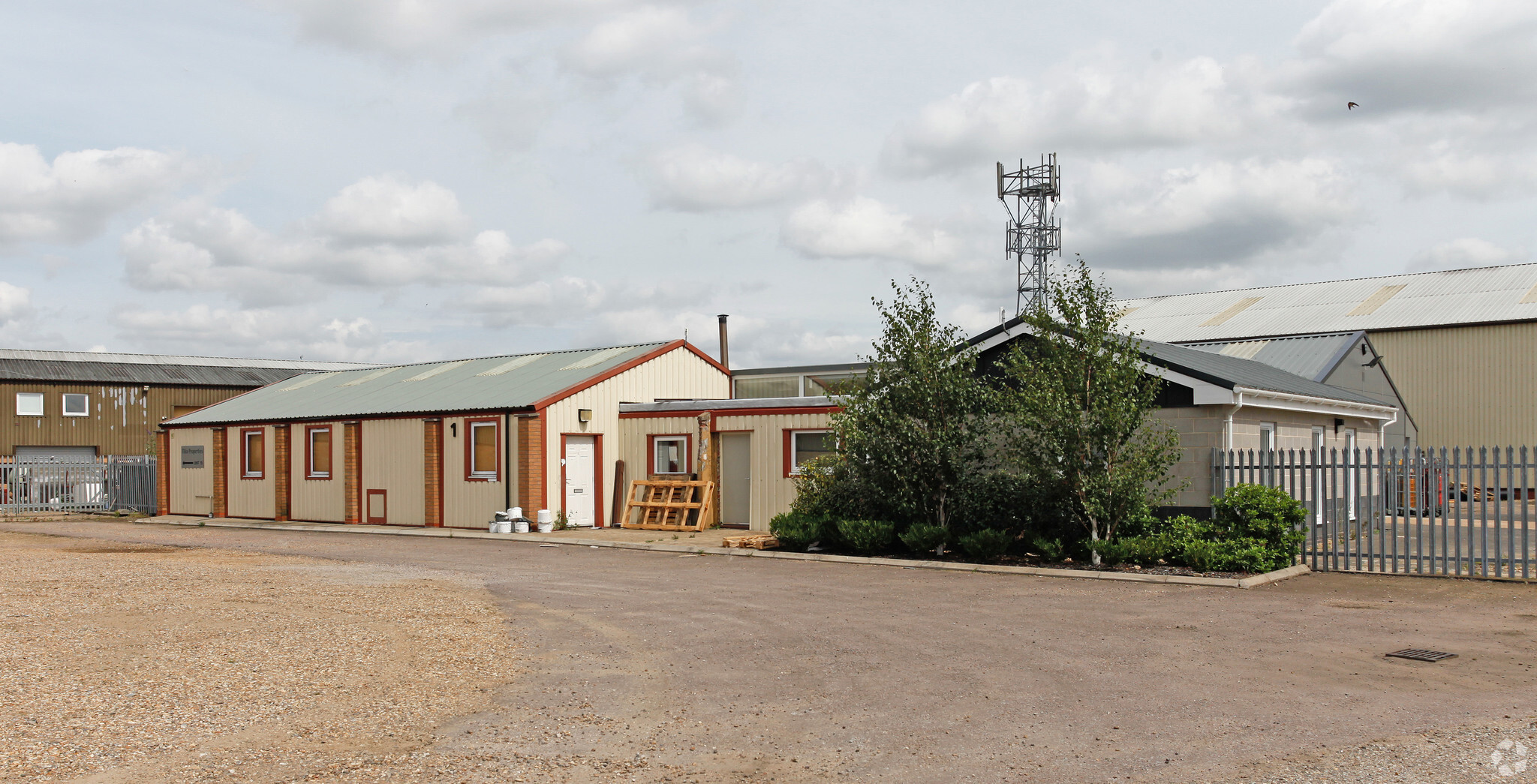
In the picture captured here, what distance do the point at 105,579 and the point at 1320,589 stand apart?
1508 cm

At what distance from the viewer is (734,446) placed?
24.6 metres

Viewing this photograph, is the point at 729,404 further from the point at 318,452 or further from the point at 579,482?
the point at 318,452

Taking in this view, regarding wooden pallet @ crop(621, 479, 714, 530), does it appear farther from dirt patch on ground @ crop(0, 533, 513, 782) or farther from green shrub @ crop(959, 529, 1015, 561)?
dirt patch on ground @ crop(0, 533, 513, 782)

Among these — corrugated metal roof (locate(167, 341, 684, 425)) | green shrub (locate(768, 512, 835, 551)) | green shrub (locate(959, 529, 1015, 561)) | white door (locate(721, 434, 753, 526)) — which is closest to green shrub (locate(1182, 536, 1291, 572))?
green shrub (locate(959, 529, 1015, 561))

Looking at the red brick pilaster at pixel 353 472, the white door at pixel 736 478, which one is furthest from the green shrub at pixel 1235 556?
the red brick pilaster at pixel 353 472

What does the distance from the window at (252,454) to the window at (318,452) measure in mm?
2017

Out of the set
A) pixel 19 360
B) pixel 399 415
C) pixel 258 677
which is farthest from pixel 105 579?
pixel 19 360

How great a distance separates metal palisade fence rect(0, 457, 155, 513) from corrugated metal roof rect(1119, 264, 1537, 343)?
29991 millimetres

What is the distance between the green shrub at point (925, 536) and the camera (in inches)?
679

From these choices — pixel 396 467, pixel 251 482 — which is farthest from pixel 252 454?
pixel 396 467

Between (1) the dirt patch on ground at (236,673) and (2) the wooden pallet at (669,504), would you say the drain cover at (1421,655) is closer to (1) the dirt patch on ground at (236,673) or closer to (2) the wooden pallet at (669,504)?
(1) the dirt patch on ground at (236,673)

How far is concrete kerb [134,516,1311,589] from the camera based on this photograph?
14.4 meters

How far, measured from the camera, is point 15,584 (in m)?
14.6

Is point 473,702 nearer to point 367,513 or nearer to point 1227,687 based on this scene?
point 1227,687
